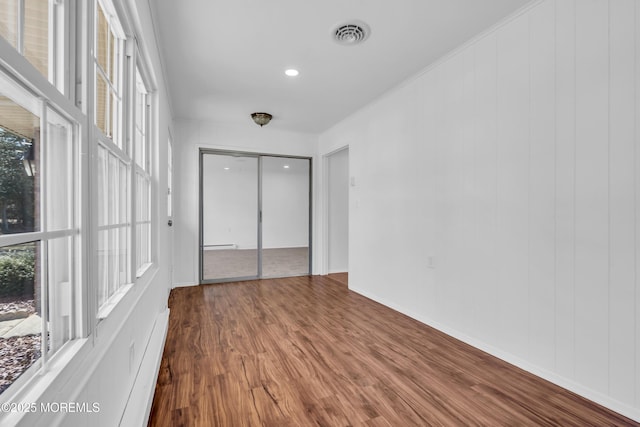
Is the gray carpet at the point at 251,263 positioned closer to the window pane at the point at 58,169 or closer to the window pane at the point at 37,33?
the window pane at the point at 58,169

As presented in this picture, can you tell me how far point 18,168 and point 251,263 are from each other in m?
4.81

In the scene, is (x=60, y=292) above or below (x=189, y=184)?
below

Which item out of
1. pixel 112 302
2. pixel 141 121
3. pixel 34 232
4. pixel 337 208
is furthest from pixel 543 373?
pixel 337 208

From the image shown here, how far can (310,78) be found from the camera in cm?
337

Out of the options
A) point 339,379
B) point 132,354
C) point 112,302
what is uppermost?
point 112,302

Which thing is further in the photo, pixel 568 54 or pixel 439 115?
pixel 439 115

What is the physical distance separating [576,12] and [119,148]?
9.21 feet

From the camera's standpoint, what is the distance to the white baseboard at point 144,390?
142 centimetres

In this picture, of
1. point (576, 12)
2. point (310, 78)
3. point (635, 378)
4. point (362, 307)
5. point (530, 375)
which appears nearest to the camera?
point (635, 378)

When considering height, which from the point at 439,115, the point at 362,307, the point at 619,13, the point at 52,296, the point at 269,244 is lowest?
the point at 362,307

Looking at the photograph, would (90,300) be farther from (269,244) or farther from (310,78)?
(269,244)

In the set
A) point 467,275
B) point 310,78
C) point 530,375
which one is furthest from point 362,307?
point 310,78

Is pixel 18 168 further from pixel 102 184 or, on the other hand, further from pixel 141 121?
pixel 141 121

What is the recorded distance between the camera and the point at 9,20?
63 cm
